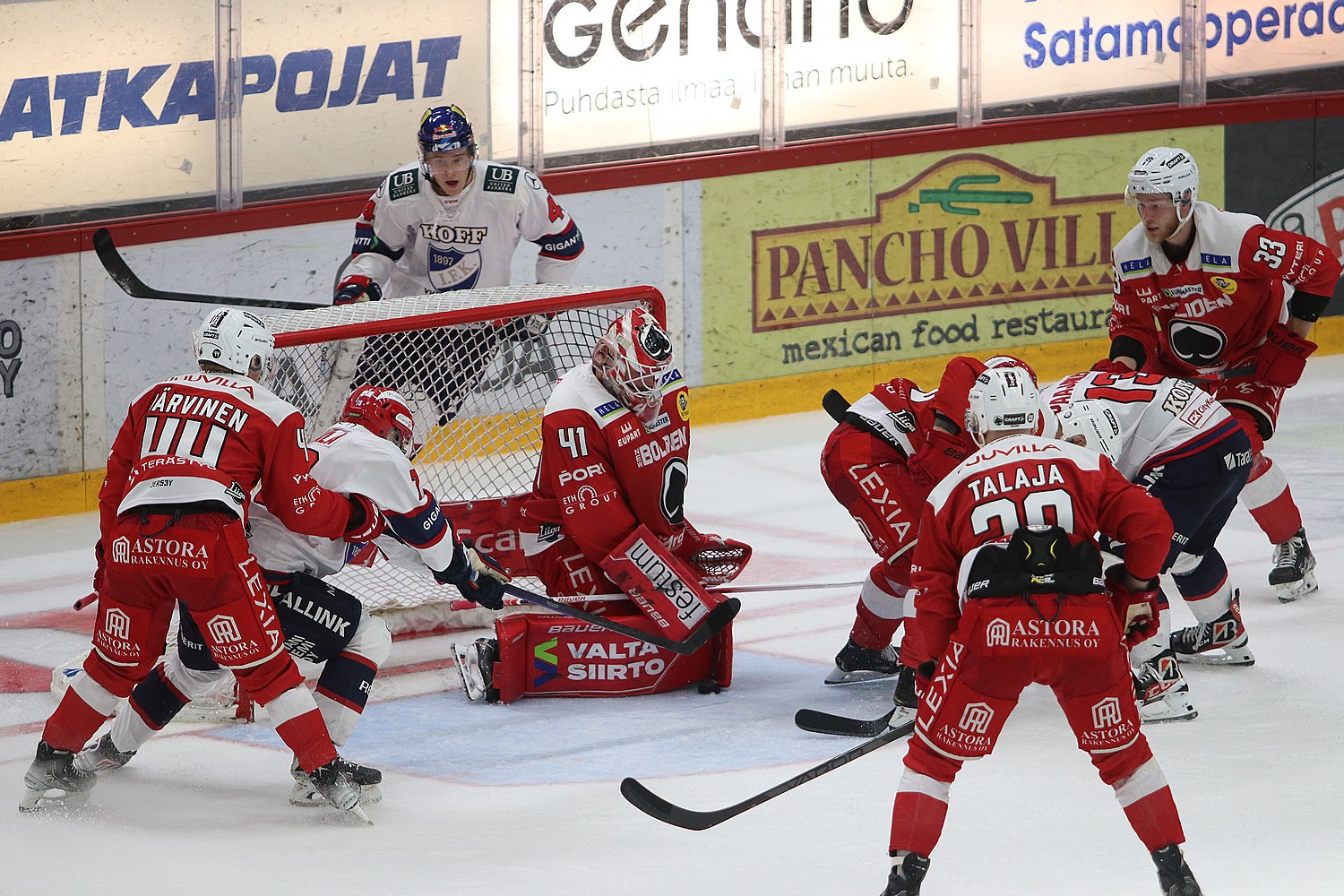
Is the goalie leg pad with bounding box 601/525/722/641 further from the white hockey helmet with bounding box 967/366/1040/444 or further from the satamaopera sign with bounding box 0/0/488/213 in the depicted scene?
the satamaopera sign with bounding box 0/0/488/213

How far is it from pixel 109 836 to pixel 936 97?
5.98 m

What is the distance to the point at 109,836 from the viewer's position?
422cm

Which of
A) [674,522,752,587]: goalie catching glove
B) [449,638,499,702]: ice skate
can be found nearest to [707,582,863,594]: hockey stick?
[674,522,752,587]: goalie catching glove

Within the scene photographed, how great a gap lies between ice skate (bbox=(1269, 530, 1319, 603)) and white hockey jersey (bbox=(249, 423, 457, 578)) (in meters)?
2.85

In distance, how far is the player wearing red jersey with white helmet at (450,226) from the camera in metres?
6.26

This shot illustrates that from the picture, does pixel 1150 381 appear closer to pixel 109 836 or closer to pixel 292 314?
pixel 292 314

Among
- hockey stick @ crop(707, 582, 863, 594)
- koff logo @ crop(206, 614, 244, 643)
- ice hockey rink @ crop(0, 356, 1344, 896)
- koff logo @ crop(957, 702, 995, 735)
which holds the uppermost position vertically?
koff logo @ crop(206, 614, 244, 643)

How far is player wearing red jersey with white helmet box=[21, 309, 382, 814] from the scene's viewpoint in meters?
4.15

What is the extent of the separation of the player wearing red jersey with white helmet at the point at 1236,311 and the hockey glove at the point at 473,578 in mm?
2115

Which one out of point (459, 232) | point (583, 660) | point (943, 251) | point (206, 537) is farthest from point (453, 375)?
point (943, 251)

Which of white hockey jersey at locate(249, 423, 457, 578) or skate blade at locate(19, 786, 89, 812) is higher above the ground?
white hockey jersey at locate(249, 423, 457, 578)

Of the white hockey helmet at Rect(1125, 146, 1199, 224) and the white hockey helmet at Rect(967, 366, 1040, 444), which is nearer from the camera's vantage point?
the white hockey helmet at Rect(967, 366, 1040, 444)

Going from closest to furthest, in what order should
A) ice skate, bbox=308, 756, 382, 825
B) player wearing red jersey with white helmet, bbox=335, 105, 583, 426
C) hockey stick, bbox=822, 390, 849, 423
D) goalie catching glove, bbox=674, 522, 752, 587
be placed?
ice skate, bbox=308, 756, 382, 825 → hockey stick, bbox=822, 390, 849, 423 → goalie catching glove, bbox=674, 522, 752, 587 → player wearing red jersey with white helmet, bbox=335, 105, 583, 426

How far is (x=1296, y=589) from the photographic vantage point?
6137mm
